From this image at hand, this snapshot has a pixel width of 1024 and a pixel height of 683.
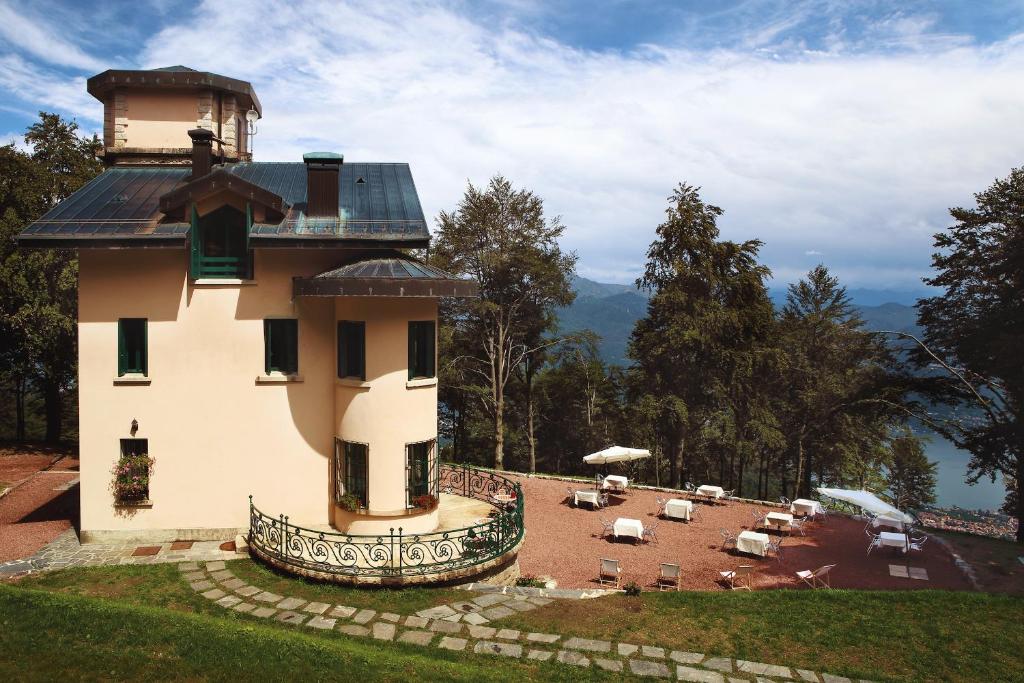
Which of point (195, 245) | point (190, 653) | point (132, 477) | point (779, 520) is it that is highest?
point (195, 245)

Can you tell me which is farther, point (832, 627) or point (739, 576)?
point (739, 576)

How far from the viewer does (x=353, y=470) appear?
612 inches

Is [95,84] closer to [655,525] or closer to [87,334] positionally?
[87,334]

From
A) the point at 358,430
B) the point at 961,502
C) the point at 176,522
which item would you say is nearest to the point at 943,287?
the point at 358,430

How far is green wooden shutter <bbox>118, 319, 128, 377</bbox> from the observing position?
15289 mm

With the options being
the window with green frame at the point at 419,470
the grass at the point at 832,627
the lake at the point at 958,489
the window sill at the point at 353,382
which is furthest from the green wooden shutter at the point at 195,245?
the lake at the point at 958,489

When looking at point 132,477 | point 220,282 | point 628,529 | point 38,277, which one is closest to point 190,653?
point 132,477

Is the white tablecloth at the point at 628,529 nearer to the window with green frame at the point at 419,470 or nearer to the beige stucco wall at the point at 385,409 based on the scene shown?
the window with green frame at the point at 419,470

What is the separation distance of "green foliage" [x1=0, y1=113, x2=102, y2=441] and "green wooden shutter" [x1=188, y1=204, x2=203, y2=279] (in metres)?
13.5

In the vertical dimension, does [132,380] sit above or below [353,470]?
above

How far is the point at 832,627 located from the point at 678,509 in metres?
9.40

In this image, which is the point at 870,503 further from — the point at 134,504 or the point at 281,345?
the point at 134,504

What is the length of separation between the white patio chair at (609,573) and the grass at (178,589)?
442 cm

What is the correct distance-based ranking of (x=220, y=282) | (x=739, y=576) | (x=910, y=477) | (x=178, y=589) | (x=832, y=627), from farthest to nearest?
(x=910, y=477) < (x=739, y=576) < (x=220, y=282) < (x=178, y=589) < (x=832, y=627)
